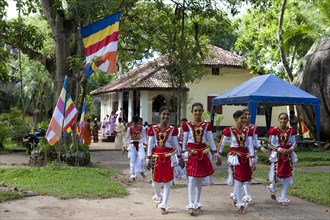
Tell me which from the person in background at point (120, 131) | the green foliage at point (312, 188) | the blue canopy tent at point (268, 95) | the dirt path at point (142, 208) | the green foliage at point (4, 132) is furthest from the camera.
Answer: the person in background at point (120, 131)

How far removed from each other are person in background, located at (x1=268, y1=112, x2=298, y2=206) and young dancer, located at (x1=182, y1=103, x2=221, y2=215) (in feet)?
4.91

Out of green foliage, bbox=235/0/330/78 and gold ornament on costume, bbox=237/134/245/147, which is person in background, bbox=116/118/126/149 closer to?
green foliage, bbox=235/0/330/78

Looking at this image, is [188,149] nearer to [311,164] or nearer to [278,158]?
[278,158]

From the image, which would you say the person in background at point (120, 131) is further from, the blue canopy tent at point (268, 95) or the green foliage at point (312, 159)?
the green foliage at point (312, 159)

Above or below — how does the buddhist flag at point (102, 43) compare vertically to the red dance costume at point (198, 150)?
above

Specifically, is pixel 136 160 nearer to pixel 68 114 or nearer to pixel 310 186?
pixel 68 114

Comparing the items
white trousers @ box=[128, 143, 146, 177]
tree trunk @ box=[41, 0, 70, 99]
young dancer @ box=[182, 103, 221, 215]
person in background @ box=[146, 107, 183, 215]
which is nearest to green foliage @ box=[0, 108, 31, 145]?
tree trunk @ box=[41, 0, 70, 99]

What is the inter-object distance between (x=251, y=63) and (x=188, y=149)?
2170 cm

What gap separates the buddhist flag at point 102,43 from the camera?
11.1m

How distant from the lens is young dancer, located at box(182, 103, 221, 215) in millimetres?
7039

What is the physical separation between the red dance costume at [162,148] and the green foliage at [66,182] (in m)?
1.60

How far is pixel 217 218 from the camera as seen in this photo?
264 inches

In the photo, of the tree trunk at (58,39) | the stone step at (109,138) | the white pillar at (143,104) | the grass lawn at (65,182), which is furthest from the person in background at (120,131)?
the grass lawn at (65,182)

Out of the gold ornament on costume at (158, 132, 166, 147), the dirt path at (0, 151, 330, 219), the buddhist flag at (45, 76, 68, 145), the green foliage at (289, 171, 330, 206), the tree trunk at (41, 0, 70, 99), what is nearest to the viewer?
the dirt path at (0, 151, 330, 219)
